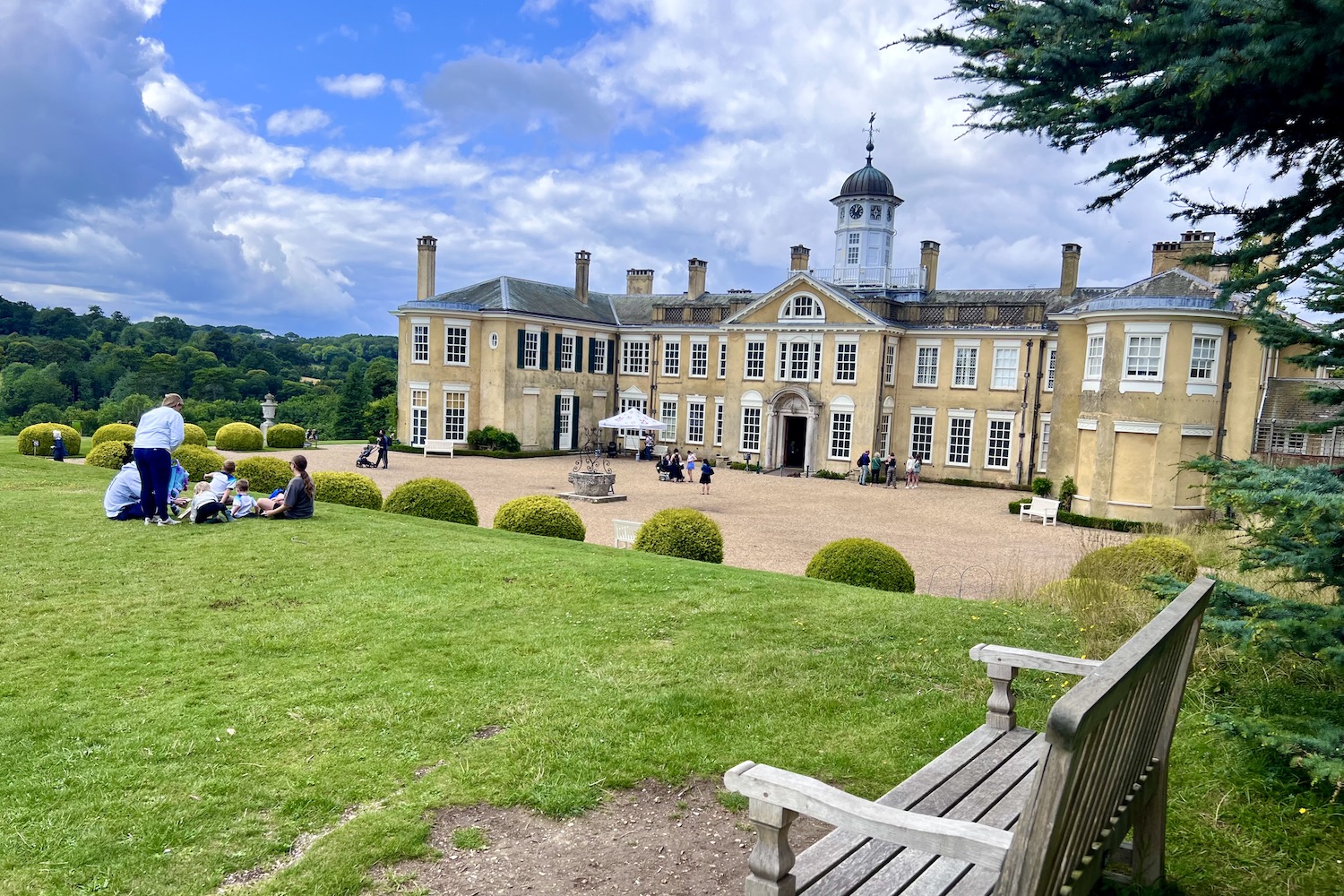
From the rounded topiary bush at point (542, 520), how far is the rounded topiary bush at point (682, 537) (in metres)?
1.62

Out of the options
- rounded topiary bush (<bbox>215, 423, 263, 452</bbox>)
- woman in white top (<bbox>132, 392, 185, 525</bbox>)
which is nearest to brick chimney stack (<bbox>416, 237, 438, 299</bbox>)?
rounded topiary bush (<bbox>215, 423, 263, 452</bbox>)

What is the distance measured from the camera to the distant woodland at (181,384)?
177 feet

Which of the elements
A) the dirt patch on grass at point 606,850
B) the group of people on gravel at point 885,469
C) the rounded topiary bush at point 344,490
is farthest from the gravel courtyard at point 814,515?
the dirt patch on grass at point 606,850

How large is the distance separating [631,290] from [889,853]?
44112 mm

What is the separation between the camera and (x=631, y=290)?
1816 inches

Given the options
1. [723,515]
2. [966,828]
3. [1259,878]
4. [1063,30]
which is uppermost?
[1063,30]

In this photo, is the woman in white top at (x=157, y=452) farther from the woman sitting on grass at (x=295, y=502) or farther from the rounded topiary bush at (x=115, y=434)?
the rounded topiary bush at (x=115, y=434)

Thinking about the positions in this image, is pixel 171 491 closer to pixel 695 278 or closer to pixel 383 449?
pixel 383 449

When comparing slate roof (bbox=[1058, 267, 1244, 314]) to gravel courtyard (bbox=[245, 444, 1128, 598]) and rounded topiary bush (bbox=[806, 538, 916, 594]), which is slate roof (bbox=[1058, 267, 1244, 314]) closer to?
gravel courtyard (bbox=[245, 444, 1128, 598])

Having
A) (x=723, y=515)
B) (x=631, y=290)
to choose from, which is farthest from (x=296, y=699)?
(x=631, y=290)

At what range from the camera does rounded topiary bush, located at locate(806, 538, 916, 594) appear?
1214cm

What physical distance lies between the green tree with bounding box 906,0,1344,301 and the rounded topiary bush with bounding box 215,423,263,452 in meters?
32.8

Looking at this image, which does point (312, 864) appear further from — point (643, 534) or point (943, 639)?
point (643, 534)

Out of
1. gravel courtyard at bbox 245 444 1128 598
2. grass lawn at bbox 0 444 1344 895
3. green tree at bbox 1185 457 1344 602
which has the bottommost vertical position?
gravel courtyard at bbox 245 444 1128 598
